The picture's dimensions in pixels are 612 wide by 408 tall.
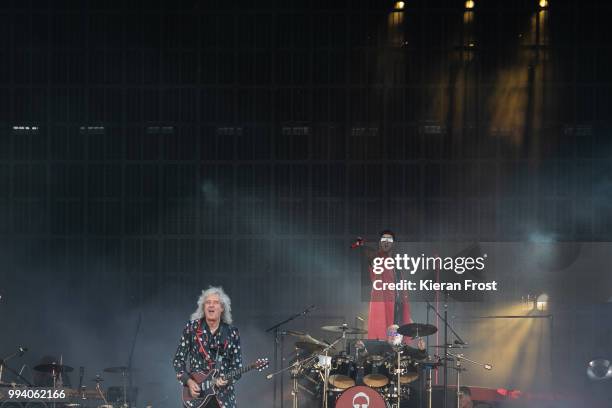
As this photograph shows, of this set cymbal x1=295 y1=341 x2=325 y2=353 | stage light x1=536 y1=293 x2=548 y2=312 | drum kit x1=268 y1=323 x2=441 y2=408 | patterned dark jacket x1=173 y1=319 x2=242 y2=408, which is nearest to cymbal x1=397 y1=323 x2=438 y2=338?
drum kit x1=268 y1=323 x2=441 y2=408

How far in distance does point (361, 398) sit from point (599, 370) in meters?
4.76

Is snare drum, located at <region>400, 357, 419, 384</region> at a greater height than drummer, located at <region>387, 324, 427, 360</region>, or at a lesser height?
lesser

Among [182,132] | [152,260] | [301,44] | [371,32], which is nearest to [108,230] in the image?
[152,260]

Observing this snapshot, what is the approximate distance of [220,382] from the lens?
369 inches

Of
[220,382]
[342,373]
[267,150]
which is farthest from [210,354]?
[267,150]

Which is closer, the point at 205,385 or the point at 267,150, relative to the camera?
the point at 205,385

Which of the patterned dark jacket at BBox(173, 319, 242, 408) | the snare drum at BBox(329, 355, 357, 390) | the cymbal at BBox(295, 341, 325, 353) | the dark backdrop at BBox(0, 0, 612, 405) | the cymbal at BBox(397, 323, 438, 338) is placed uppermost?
the dark backdrop at BBox(0, 0, 612, 405)

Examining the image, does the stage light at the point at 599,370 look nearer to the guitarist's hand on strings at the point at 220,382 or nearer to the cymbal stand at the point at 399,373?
the cymbal stand at the point at 399,373

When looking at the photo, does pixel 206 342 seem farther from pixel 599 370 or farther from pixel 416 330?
pixel 599 370

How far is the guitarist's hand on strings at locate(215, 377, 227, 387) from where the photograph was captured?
30.8ft

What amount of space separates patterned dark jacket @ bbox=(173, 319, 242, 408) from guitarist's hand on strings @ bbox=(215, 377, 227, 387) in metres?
0.05

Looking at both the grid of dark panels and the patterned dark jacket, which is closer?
the patterned dark jacket

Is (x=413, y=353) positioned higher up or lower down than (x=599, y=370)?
higher up

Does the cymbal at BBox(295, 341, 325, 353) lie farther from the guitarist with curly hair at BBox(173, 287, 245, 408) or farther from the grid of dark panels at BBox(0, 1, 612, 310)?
the grid of dark panels at BBox(0, 1, 612, 310)
